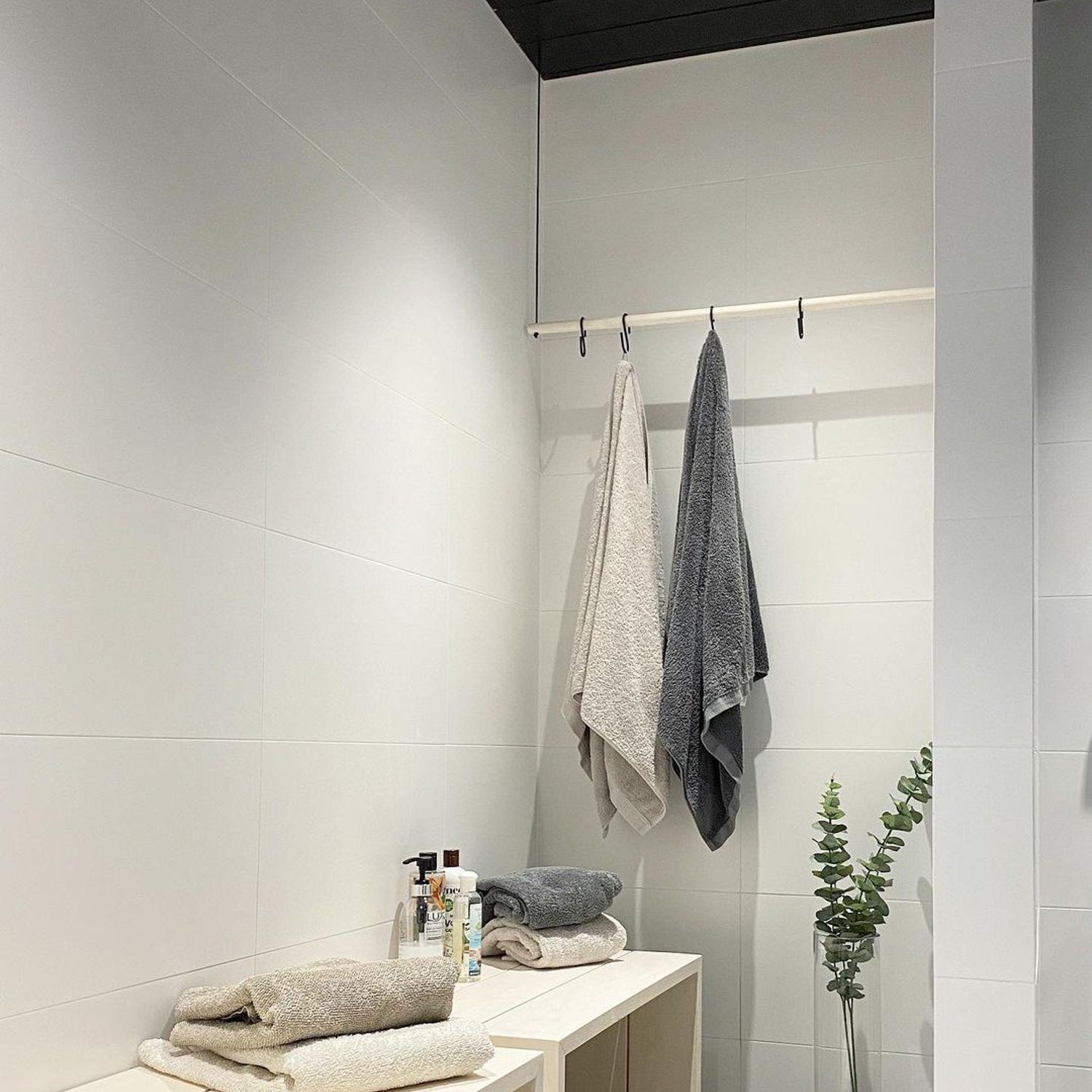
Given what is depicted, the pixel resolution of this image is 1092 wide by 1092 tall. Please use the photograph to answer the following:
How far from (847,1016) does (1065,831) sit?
0.48 m

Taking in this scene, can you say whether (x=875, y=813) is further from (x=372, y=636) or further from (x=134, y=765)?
(x=134, y=765)

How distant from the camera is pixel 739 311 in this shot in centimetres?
239

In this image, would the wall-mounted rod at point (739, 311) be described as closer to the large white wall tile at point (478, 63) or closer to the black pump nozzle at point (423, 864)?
the large white wall tile at point (478, 63)

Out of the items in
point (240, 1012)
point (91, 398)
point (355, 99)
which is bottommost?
point (240, 1012)

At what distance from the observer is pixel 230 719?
156 centimetres

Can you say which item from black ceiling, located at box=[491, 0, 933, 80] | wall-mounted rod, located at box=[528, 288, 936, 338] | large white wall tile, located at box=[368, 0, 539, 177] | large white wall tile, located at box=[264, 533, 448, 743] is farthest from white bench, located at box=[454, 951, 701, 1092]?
black ceiling, located at box=[491, 0, 933, 80]

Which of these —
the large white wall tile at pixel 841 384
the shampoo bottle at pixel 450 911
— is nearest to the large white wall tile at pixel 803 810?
the large white wall tile at pixel 841 384

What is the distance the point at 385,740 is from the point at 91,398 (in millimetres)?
776

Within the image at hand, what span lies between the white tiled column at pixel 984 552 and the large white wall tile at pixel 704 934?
3.37ft

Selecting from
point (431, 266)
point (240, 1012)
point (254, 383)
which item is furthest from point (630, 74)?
point (240, 1012)

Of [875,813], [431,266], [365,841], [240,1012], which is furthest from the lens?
[875,813]

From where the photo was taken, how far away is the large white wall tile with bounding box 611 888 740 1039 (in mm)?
2402

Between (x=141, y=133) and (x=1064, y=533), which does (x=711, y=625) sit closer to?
(x=1064, y=533)

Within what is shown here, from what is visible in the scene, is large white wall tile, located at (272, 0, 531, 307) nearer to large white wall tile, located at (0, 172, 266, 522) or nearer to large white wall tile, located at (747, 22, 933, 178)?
large white wall tile, located at (0, 172, 266, 522)
